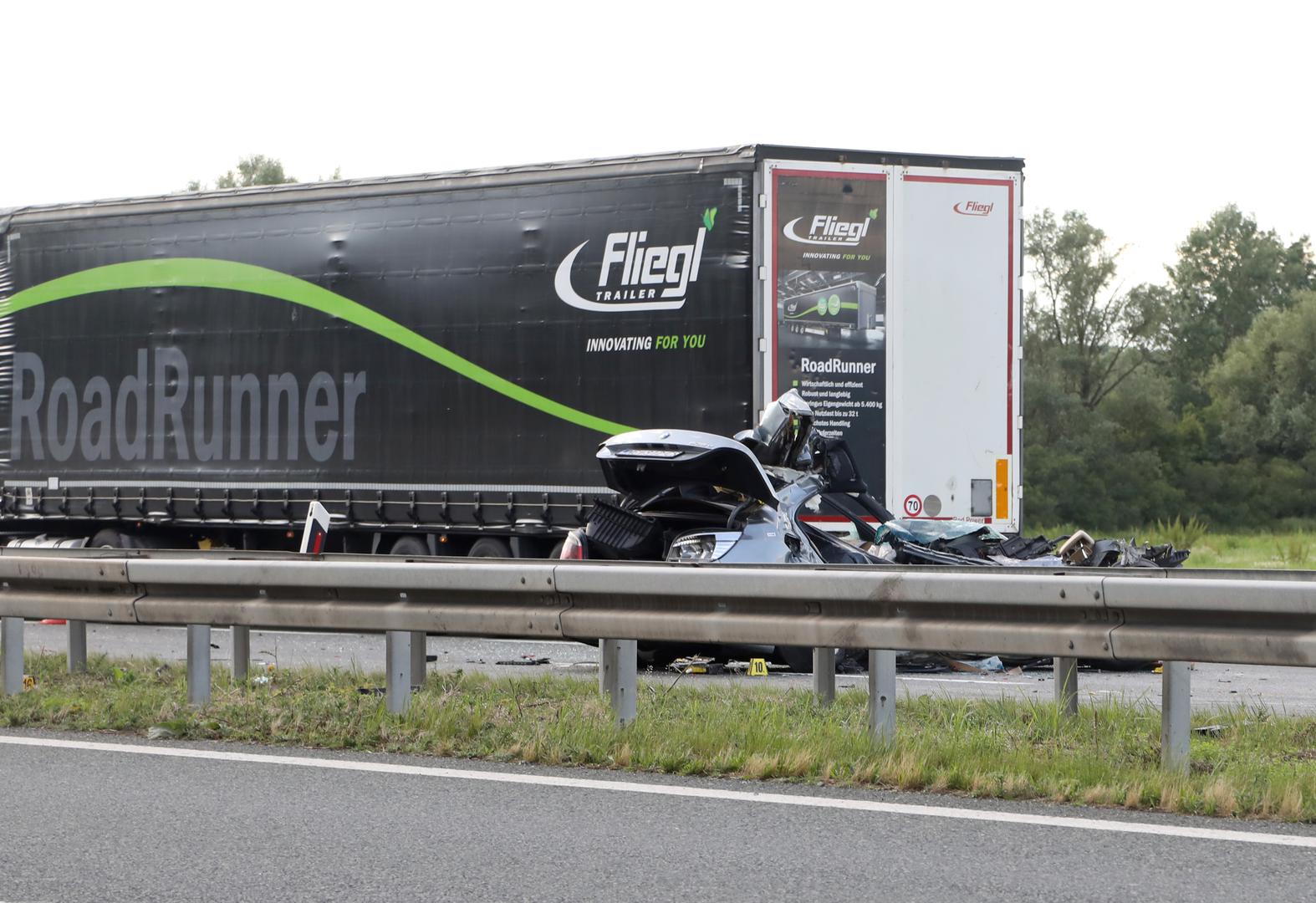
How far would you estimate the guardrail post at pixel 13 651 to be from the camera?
8367 mm

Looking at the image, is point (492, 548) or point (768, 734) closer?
point (768, 734)

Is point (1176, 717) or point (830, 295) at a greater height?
point (830, 295)

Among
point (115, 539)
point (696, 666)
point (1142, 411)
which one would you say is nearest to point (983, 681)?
point (696, 666)

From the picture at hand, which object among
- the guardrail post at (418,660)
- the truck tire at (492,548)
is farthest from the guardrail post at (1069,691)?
the truck tire at (492,548)

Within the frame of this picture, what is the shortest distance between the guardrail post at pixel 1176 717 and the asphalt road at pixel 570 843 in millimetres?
526

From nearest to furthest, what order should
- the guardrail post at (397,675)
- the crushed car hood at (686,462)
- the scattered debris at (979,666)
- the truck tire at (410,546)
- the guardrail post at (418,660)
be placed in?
the guardrail post at (397,675), the guardrail post at (418,660), the crushed car hood at (686,462), the scattered debris at (979,666), the truck tire at (410,546)

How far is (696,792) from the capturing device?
6102mm

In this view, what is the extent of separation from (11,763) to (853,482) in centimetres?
539

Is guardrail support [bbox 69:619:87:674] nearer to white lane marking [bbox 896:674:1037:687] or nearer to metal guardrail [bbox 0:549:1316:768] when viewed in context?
metal guardrail [bbox 0:549:1316:768]

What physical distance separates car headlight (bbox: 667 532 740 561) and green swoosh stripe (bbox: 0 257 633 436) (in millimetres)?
4562

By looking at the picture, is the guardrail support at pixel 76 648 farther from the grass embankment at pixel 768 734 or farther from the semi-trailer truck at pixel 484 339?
the semi-trailer truck at pixel 484 339

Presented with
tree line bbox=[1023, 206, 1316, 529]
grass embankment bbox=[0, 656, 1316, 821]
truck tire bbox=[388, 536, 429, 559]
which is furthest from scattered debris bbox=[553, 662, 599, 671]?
tree line bbox=[1023, 206, 1316, 529]

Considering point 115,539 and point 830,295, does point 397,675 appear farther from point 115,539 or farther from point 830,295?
point 115,539

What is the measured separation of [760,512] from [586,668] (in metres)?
1.91
